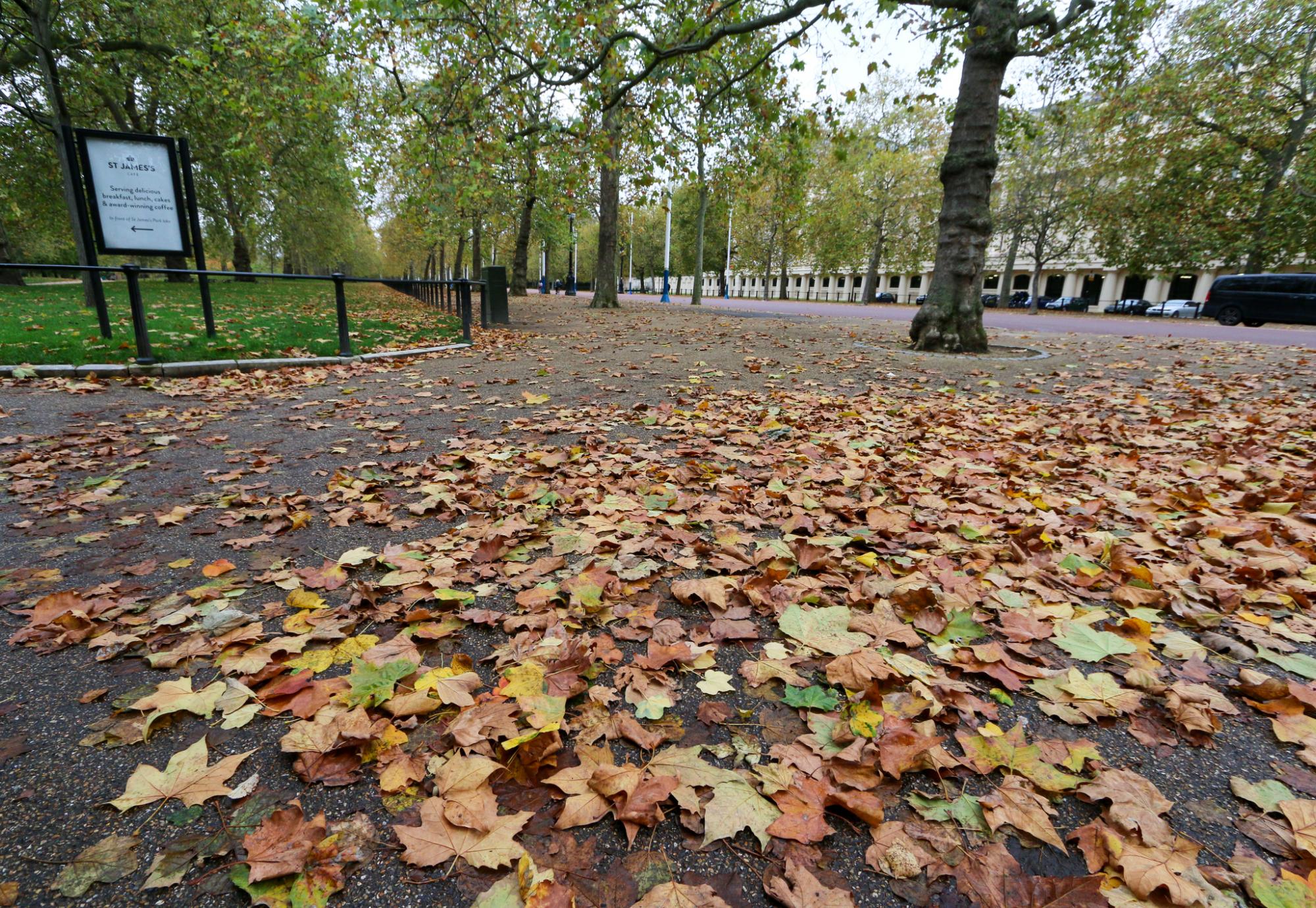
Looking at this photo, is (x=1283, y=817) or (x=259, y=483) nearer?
(x=1283, y=817)

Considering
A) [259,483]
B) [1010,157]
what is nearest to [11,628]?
[259,483]

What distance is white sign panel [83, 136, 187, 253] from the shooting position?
8.38 meters

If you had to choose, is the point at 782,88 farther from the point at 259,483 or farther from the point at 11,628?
the point at 11,628

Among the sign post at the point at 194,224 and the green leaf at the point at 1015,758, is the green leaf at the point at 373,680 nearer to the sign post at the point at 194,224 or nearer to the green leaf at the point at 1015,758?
the green leaf at the point at 1015,758

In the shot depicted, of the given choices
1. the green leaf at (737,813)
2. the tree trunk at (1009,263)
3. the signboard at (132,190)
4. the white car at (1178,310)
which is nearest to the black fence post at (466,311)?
the signboard at (132,190)

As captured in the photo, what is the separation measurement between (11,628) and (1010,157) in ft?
144

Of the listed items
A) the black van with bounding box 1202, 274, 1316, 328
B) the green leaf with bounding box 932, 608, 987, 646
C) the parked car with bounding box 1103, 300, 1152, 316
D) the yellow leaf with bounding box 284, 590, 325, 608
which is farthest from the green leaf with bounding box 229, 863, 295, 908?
the parked car with bounding box 1103, 300, 1152, 316

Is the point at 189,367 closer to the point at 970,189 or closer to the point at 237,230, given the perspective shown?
the point at 970,189

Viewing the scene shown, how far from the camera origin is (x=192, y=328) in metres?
9.64

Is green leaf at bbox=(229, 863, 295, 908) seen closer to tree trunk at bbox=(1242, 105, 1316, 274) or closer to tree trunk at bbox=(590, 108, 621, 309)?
tree trunk at bbox=(590, 108, 621, 309)

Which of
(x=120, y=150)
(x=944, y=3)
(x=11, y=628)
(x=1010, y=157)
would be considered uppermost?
(x=1010, y=157)

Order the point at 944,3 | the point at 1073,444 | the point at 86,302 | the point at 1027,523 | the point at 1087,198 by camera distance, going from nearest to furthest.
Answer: the point at 1027,523 < the point at 1073,444 < the point at 944,3 < the point at 86,302 < the point at 1087,198

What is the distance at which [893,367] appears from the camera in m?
8.31

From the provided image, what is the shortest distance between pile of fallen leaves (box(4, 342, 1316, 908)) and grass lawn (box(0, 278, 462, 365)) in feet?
16.5
